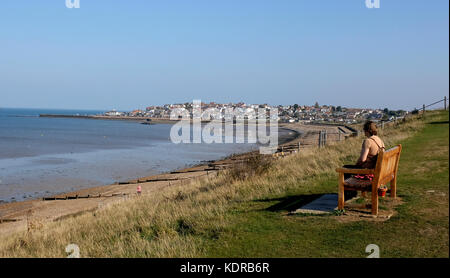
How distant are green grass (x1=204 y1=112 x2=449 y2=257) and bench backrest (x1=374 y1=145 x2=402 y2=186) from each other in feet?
1.74

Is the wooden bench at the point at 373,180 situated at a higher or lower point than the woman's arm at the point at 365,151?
lower

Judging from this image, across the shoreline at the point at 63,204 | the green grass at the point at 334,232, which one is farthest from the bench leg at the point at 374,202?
the shoreline at the point at 63,204

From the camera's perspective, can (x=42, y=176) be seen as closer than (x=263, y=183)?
No

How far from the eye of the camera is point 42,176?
2997cm

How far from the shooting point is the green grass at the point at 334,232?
18.2ft

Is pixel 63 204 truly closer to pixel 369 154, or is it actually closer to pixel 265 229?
pixel 265 229

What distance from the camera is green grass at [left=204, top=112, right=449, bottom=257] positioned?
18.2ft

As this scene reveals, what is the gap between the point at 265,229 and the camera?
6680mm

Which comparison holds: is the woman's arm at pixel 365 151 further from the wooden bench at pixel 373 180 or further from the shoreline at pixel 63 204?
the shoreline at pixel 63 204
